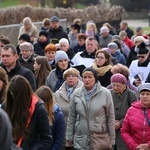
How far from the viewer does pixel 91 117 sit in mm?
8328

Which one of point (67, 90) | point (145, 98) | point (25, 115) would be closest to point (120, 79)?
point (67, 90)

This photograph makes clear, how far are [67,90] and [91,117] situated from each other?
37.9 inches

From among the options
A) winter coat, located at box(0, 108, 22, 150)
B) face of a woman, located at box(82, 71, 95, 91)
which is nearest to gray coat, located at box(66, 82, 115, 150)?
face of a woman, located at box(82, 71, 95, 91)

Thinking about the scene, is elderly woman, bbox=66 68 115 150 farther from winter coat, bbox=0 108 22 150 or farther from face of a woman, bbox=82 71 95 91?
winter coat, bbox=0 108 22 150

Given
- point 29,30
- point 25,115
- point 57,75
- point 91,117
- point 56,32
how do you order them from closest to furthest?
point 25,115, point 91,117, point 57,75, point 29,30, point 56,32

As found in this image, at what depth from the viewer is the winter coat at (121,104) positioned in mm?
8906

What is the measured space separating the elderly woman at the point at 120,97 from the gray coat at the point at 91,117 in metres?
0.56

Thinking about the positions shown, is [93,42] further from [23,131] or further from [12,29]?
[12,29]

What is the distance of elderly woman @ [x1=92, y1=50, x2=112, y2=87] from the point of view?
10.6 metres

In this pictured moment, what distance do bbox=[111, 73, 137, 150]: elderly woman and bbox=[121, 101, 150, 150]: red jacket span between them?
884 millimetres

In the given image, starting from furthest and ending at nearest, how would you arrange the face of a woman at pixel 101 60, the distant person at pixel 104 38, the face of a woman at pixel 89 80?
the distant person at pixel 104 38 < the face of a woman at pixel 101 60 < the face of a woman at pixel 89 80

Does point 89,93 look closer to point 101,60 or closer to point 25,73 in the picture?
point 25,73

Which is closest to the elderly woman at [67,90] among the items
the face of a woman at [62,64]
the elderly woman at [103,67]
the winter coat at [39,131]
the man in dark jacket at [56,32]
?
the face of a woman at [62,64]

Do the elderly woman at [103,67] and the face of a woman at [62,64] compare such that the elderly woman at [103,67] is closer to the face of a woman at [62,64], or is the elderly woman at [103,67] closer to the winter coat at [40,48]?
the face of a woman at [62,64]
